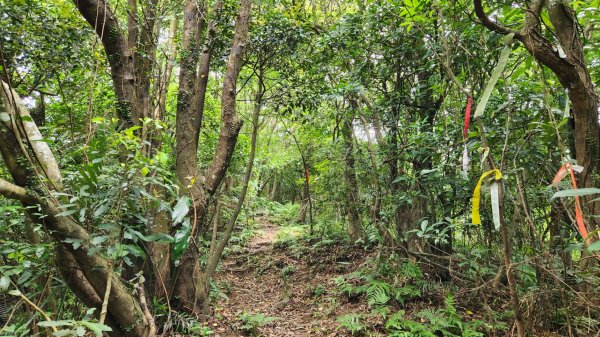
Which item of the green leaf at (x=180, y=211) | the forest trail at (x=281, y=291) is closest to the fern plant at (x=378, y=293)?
the forest trail at (x=281, y=291)

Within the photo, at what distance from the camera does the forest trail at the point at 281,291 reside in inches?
202

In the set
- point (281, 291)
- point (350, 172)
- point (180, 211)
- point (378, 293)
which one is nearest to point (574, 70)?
point (180, 211)

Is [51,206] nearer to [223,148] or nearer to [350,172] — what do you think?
[223,148]

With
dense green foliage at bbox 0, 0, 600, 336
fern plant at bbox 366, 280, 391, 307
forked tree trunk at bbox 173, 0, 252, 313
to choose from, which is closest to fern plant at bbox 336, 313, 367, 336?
dense green foliage at bbox 0, 0, 600, 336

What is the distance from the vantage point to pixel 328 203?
28.7ft

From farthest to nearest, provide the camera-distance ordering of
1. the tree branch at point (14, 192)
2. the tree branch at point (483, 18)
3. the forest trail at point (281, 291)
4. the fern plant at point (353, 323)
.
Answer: the forest trail at point (281, 291) < the fern plant at point (353, 323) < the tree branch at point (483, 18) < the tree branch at point (14, 192)

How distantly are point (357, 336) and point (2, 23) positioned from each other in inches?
215

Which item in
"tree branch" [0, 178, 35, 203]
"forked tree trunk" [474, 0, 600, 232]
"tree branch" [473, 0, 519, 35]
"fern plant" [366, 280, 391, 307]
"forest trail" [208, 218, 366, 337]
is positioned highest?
"tree branch" [473, 0, 519, 35]

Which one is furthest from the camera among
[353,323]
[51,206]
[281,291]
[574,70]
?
[281,291]

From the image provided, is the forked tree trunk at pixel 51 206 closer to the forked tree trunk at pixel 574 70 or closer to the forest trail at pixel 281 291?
the forest trail at pixel 281 291

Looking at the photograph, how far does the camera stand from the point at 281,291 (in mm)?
6965

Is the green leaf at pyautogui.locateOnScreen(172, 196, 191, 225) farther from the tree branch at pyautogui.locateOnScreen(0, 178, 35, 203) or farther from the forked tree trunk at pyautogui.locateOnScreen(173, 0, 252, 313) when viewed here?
the forked tree trunk at pyautogui.locateOnScreen(173, 0, 252, 313)

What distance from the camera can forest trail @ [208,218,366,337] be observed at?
5.12 meters

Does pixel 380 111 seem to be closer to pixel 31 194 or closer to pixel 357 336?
pixel 357 336
